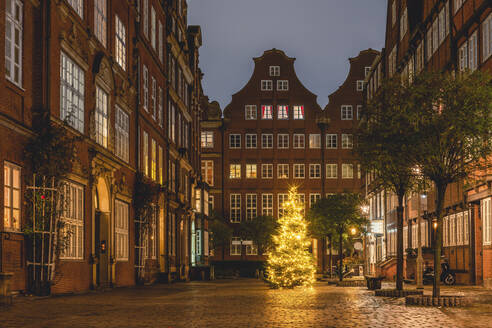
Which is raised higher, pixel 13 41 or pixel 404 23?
pixel 404 23

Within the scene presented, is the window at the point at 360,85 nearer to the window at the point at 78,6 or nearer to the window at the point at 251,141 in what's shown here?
the window at the point at 251,141

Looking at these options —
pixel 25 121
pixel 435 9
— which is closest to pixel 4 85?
pixel 25 121

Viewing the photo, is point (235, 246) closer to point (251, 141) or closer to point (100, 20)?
point (251, 141)

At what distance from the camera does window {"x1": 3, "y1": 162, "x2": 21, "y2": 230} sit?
57.0 feet

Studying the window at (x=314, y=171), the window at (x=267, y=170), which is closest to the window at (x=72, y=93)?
the window at (x=267, y=170)

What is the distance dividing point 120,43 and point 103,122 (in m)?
4.53

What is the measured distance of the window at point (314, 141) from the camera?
257 ft

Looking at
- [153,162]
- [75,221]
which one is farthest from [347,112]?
[75,221]

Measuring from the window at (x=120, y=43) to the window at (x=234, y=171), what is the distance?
48.6 metres

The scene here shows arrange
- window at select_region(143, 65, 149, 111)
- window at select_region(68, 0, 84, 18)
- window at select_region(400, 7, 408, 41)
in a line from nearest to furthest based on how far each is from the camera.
Result: window at select_region(68, 0, 84, 18)
window at select_region(143, 65, 149, 111)
window at select_region(400, 7, 408, 41)

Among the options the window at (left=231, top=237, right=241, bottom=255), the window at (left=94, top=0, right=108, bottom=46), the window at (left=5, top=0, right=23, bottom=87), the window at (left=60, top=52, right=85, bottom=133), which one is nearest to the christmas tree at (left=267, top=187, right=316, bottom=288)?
the window at (left=60, top=52, right=85, bottom=133)

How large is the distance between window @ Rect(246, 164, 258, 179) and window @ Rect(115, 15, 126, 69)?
48957 millimetres

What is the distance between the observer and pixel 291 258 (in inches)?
1105

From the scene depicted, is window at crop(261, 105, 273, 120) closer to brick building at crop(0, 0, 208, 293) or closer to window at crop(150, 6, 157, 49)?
brick building at crop(0, 0, 208, 293)
